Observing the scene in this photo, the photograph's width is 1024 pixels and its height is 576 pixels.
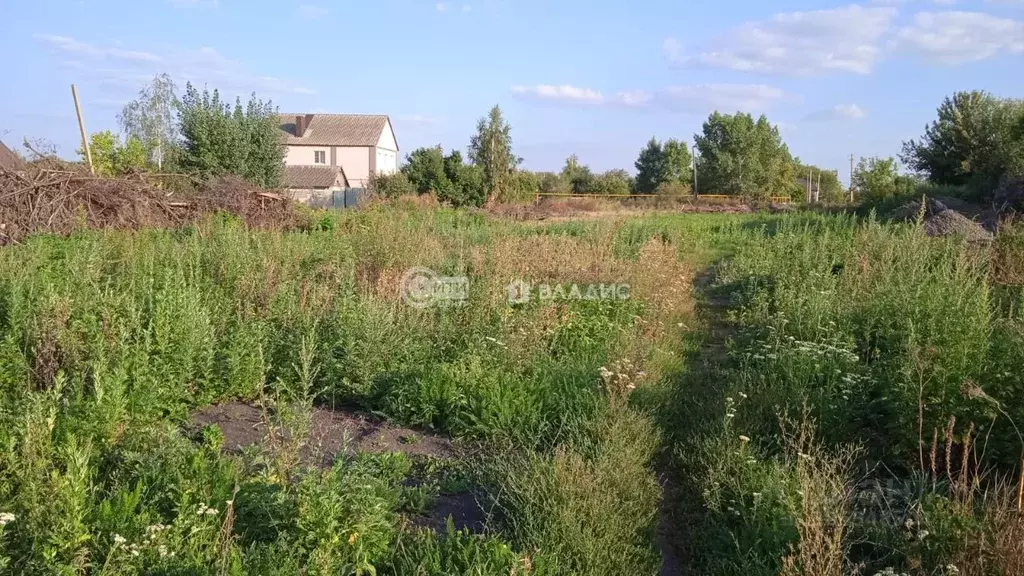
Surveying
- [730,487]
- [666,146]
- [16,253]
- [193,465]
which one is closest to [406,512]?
[193,465]

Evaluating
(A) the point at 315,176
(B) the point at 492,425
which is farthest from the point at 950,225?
(A) the point at 315,176

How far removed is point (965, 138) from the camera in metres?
29.5

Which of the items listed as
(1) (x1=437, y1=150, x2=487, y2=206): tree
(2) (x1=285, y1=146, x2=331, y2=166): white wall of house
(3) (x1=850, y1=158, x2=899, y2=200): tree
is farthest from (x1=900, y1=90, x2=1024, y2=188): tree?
(2) (x1=285, y1=146, x2=331, y2=166): white wall of house

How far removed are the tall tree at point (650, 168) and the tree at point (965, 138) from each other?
78.1 ft

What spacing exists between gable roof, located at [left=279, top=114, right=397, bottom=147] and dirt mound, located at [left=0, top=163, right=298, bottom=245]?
4021cm

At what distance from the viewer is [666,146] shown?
2172 inches

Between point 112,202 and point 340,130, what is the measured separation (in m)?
44.2

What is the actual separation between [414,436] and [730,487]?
209 cm

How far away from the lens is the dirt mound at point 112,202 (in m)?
10.6

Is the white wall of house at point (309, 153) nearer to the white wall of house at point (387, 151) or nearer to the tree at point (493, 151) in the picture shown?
the white wall of house at point (387, 151)

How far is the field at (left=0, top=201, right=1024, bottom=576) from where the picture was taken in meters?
2.90

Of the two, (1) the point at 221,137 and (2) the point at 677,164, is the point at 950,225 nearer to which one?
(1) the point at 221,137

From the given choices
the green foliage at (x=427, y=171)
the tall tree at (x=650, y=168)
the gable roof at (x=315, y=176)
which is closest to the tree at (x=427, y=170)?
the green foliage at (x=427, y=171)

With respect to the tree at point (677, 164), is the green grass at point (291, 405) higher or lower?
lower
